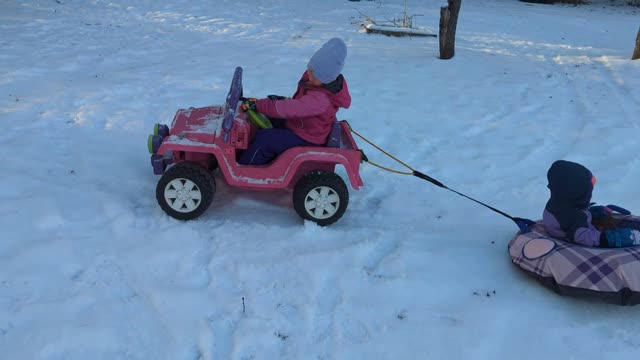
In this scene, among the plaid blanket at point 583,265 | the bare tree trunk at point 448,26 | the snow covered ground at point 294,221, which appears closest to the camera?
the snow covered ground at point 294,221

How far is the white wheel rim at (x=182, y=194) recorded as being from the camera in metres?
3.49

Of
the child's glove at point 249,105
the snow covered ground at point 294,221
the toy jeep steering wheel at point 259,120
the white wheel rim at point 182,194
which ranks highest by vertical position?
the child's glove at point 249,105

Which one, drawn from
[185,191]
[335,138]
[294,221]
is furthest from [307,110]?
[185,191]

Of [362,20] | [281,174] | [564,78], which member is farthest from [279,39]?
[281,174]

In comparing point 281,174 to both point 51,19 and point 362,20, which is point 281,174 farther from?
point 362,20

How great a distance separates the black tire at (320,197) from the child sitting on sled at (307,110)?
10.0 inches

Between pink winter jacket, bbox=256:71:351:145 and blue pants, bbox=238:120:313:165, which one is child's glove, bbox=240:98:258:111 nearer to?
pink winter jacket, bbox=256:71:351:145

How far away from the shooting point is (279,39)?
343 inches

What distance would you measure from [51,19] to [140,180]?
605 centimetres

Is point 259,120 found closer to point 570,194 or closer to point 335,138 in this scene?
point 335,138

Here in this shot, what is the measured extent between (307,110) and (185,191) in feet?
2.95

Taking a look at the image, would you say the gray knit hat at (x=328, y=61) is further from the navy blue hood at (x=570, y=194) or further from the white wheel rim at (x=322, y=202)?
the navy blue hood at (x=570, y=194)

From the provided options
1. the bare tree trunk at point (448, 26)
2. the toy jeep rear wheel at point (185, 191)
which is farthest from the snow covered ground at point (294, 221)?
the bare tree trunk at point (448, 26)

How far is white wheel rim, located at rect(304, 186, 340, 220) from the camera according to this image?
3545 mm
